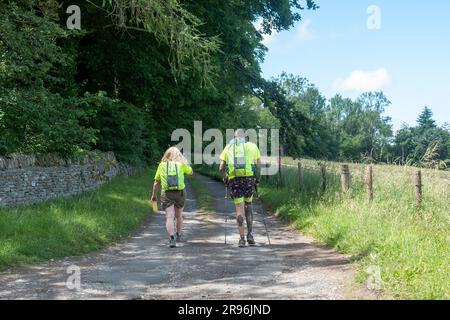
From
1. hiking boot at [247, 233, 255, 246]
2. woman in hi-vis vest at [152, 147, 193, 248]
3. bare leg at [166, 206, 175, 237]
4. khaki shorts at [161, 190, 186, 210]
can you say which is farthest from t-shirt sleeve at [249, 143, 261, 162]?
bare leg at [166, 206, 175, 237]

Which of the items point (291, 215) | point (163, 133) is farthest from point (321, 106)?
point (291, 215)

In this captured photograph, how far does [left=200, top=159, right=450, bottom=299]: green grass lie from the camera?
651 centimetres

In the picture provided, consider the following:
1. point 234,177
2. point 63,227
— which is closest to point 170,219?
point 234,177

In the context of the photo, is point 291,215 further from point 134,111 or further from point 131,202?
point 134,111

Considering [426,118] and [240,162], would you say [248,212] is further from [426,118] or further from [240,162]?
[426,118]

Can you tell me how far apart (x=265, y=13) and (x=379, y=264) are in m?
18.2

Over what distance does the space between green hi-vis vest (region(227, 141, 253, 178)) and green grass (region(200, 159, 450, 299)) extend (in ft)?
6.70

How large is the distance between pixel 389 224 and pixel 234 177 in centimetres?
299

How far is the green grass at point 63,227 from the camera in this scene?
899 centimetres

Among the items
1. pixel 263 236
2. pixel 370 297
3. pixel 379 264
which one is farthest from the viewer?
pixel 263 236

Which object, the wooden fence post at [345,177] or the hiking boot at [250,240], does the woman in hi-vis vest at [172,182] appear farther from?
the wooden fence post at [345,177]

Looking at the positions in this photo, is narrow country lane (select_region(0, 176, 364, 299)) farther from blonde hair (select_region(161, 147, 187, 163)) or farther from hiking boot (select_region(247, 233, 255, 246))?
blonde hair (select_region(161, 147, 187, 163))

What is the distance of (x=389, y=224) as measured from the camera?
9.70 meters

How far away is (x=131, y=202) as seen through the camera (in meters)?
16.2
